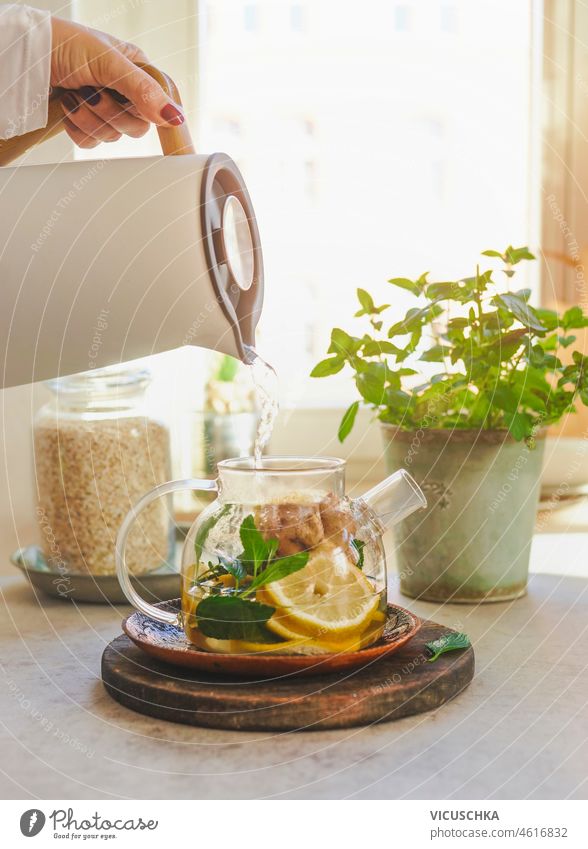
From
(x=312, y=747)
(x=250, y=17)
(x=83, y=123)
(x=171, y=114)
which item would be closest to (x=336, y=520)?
(x=312, y=747)

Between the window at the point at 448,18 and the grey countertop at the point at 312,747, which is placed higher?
the window at the point at 448,18

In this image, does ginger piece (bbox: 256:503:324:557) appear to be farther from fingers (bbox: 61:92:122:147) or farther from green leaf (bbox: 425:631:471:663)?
fingers (bbox: 61:92:122:147)

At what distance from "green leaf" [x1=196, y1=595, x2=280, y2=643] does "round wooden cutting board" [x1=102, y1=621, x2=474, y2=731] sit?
0.02 m

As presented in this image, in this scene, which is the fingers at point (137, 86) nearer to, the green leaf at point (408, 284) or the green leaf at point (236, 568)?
the green leaf at point (408, 284)

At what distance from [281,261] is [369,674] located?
1.22 m

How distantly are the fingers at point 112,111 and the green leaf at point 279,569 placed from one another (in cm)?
43

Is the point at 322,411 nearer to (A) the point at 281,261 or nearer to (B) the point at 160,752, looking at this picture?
(A) the point at 281,261

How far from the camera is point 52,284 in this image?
57cm

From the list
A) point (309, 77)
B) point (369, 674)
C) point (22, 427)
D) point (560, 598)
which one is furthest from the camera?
point (309, 77)

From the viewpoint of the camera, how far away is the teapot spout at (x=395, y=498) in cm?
60

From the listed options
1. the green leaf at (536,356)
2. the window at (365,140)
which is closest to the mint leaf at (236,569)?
the green leaf at (536,356)

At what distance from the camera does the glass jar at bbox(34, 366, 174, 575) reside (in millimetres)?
782

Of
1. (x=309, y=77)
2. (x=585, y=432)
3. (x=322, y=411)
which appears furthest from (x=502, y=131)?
(x=322, y=411)
